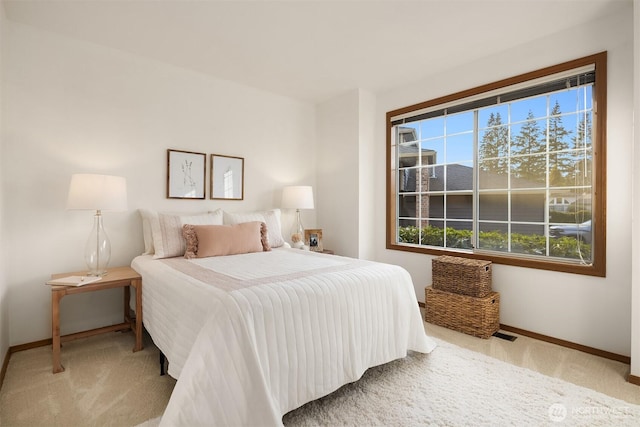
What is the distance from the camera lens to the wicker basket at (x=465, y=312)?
9.39ft

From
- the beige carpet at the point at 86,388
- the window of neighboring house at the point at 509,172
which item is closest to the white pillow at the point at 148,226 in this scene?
the beige carpet at the point at 86,388

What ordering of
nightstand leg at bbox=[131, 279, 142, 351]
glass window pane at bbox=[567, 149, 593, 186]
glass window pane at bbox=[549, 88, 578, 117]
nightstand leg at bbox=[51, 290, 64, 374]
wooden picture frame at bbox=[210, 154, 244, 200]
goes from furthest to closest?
1. wooden picture frame at bbox=[210, 154, 244, 200]
2. glass window pane at bbox=[549, 88, 578, 117]
3. glass window pane at bbox=[567, 149, 593, 186]
4. nightstand leg at bbox=[131, 279, 142, 351]
5. nightstand leg at bbox=[51, 290, 64, 374]

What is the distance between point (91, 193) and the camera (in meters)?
2.44

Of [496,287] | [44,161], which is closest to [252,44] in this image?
[44,161]

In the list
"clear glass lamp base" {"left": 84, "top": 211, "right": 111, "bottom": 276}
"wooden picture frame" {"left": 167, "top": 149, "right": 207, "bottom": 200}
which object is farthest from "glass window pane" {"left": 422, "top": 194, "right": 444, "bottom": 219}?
"clear glass lamp base" {"left": 84, "top": 211, "right": 111, "bottom": 276}

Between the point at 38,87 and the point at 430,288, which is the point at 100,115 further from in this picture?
the point at 430,288

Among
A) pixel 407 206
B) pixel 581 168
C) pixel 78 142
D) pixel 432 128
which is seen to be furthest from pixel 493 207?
pixel 78 142

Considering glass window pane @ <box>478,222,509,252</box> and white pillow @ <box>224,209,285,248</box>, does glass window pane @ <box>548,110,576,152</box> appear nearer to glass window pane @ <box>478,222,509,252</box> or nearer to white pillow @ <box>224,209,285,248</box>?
glass window pane @ <box>478,222,509,252</box>

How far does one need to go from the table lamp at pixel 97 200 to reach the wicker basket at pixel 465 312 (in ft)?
9.64

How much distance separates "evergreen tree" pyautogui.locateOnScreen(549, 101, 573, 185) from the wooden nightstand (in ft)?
11.8

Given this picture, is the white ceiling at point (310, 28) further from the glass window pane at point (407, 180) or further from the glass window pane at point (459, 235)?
the glass window pane at point (459, 235)

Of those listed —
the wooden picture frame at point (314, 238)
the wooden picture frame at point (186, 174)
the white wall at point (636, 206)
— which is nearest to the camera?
the white wall at point (636, 206)

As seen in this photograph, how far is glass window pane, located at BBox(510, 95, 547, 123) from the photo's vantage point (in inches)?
115

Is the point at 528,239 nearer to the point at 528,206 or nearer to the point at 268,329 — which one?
the point at 528,206
